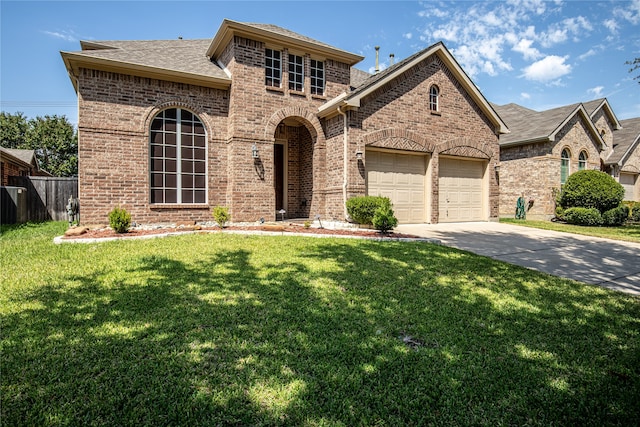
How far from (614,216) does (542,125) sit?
6098 millimetres

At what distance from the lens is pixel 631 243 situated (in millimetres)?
8867

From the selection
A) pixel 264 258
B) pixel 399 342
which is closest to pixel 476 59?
pixel 264 258

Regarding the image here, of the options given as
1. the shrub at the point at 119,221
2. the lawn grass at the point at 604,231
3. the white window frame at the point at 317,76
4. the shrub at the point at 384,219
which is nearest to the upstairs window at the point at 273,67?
the white window frame at the point at 317,76

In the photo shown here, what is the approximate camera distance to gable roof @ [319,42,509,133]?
10.6 meters

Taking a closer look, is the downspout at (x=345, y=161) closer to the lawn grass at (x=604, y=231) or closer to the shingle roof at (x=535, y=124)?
the lawn grass at (x=604, y=231)

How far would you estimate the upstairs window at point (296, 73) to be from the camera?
1155 cm

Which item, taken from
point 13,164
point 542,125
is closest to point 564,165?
point 542,125

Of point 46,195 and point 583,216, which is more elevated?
point 46,195

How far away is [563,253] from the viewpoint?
7.32 meters

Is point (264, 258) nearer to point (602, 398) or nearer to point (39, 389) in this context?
point (39, 389)

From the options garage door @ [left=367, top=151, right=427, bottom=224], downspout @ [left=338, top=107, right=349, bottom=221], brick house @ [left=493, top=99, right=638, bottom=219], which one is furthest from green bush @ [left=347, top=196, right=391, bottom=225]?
brick house @ [left=493, top=99, right=638, bottom=219]

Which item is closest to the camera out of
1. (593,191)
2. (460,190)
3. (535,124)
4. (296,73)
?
(296,73)

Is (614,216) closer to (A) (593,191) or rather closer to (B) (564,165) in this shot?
(A) (593,191)

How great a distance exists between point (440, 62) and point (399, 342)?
12.6 m
